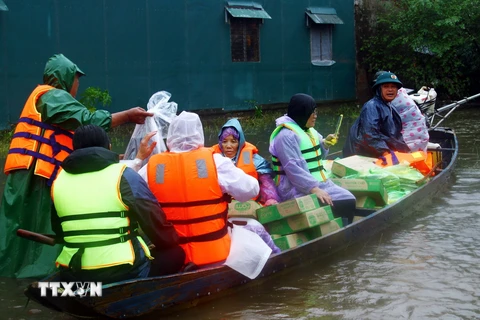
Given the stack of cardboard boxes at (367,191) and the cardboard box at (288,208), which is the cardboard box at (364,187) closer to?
the stack of cardboard boxes at (367,191)

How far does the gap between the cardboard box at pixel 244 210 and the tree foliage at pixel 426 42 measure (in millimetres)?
15346

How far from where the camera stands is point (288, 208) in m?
6.01

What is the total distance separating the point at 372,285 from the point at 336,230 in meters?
0.67

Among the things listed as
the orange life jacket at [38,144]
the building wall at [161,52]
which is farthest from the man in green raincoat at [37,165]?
the building wall at [161,52]

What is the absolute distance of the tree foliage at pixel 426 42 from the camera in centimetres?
2036

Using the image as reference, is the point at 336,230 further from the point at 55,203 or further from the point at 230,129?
the point at 55,203

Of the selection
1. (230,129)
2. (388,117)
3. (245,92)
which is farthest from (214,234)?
(245,92)

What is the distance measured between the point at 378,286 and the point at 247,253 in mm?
1358

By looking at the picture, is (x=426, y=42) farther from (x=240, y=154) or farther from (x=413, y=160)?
(x=240, y=154)

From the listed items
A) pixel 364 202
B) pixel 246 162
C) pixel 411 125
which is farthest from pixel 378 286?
pixel 411 125

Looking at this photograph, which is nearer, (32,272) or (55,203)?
(55,203)

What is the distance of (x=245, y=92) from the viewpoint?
699 inches

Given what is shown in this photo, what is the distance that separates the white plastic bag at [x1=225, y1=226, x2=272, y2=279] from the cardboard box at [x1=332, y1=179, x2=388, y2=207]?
2039 mm

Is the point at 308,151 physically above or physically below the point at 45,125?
below
